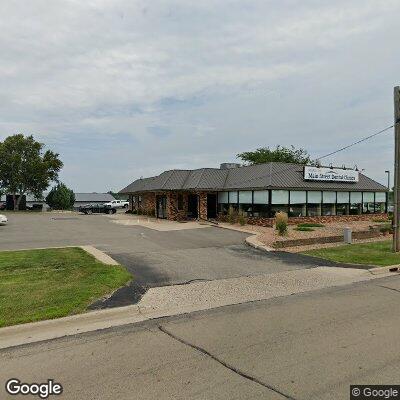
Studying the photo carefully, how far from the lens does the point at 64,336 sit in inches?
240

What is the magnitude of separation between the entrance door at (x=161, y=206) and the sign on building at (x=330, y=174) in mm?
12554

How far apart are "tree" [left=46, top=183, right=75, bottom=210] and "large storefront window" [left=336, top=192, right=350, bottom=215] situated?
43.9 metres

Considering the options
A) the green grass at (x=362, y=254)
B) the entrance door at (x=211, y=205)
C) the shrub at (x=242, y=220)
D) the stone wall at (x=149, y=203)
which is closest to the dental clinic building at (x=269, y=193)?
the entrance door at (x=211, y=205)

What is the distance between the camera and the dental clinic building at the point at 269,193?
88.8ft

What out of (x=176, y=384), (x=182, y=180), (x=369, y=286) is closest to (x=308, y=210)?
(x=182, y=180)

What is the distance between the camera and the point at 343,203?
30484mm

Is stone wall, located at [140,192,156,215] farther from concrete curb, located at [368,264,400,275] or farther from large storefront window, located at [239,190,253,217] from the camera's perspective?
concrete curb, located at [368,264,400,275]

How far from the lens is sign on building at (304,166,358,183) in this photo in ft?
93.9

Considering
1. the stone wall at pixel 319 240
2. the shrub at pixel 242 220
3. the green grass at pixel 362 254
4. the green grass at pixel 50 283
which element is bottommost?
the green grass at pixel 362 254

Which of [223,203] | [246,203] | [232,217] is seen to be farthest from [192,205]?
[246,203]

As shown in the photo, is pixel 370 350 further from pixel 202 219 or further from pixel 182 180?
pixel 182 180

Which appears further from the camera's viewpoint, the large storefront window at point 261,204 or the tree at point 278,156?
the tree at point 278,156

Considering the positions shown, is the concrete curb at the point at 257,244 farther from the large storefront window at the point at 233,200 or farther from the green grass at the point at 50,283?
the large storefront window at the point at 233,200

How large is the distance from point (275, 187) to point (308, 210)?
3.87 metres
